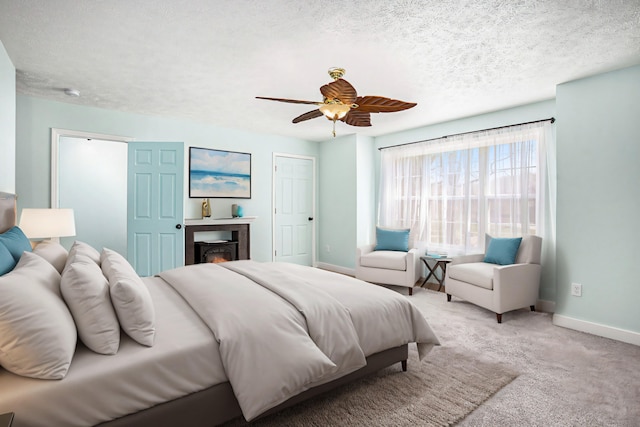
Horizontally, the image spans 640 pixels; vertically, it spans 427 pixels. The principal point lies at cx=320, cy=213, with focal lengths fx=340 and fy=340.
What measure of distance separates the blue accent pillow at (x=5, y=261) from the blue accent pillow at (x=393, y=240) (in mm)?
4217

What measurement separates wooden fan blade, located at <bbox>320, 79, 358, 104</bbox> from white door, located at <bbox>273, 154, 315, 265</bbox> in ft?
11.7

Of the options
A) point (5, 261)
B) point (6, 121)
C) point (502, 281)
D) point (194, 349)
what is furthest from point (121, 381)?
point (502, 281)

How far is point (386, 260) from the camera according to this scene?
4723 millimetres

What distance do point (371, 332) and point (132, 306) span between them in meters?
1.36

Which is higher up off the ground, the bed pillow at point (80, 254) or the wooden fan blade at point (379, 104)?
the wooden fan blade at point (379, 104)

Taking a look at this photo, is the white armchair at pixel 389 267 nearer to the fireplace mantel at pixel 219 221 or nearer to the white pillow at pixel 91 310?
the fireplace mantel at pixel 219 221

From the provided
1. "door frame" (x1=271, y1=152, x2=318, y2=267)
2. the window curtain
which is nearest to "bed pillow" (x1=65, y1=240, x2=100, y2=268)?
"door frame" (x1=271, y1=152, x2=318, y2=267)

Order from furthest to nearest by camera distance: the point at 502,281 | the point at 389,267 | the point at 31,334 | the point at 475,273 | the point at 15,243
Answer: the point at 389,267 < the point at 475,273 < the point at 502,281 < the point at 15,243 < the point at 31,334

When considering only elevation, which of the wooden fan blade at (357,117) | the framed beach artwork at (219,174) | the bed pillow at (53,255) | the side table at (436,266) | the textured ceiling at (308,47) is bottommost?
the side table at (436,266)

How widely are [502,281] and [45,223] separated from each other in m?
4.46

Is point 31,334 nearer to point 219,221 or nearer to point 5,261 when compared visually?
point 5,261

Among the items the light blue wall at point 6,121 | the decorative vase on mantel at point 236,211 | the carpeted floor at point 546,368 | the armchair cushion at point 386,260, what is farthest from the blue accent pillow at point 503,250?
the light blue wall at point 6,121

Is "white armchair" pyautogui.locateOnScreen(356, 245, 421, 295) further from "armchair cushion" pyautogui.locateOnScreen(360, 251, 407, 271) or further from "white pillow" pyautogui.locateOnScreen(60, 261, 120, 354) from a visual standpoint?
"white pillow" pyautogui.locateOnScreen(60, 261, 120, 354)

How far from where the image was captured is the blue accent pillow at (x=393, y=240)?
5.04m
